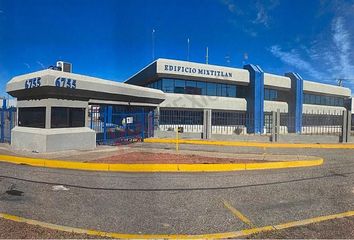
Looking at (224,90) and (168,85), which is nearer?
(168,85)

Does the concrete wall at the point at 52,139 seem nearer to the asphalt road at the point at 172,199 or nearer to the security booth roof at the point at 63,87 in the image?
the security booth roof at the point at 63,87

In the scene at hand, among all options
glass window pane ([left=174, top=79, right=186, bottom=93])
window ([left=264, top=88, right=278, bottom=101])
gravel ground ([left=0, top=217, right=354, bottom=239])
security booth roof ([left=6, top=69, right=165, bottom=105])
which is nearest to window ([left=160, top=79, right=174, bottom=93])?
glass window pane ([left=174, top=79, right=186, bottom=93])

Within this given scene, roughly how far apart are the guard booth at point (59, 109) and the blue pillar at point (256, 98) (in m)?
21.8

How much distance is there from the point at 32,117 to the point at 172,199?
10.2 m

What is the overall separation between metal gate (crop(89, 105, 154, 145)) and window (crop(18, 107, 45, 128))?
2.52m

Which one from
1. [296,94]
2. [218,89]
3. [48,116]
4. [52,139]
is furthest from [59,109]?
[296,94]

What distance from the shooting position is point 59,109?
13.1m

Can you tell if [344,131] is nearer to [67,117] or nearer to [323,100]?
[67,117]

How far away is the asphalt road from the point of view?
4.71 meters

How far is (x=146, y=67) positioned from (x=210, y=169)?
2434 cm

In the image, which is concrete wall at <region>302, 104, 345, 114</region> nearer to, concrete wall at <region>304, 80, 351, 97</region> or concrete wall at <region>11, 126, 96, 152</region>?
concrete wall at <region>304, 80, 351, 97</region>

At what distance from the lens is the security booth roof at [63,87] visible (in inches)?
488

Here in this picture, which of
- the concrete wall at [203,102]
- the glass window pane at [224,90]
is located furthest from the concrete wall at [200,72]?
the concrete wall at [203,102]

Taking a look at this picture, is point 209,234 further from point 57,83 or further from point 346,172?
point 57,83
